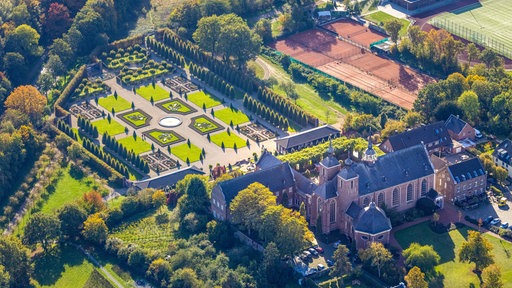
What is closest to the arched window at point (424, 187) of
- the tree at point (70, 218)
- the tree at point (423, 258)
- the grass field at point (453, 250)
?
the grass field at point (453, 250)

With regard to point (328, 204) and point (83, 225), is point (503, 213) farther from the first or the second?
point (83, 225)

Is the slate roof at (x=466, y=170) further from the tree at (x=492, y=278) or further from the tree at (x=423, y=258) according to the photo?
the tree at (x=492, y=278)

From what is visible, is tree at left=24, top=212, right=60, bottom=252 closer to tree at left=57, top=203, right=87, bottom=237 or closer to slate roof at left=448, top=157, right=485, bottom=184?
tree at left=57, top=203, right=87, bottom=237

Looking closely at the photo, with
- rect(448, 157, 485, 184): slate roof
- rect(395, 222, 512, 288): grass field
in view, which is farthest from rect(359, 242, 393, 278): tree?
rect(448, 157, 485, 184): slate roof

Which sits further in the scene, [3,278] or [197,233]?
[197,233]

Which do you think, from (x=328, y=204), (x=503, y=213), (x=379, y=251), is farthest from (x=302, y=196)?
(x=503, y=213)
